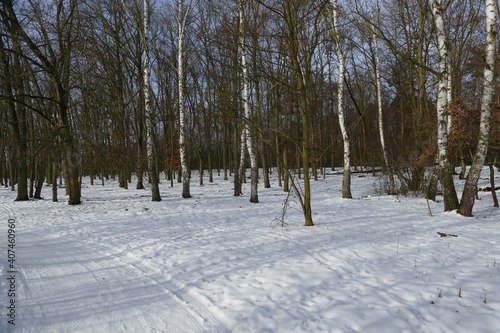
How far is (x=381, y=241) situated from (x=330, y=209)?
4.50 metres

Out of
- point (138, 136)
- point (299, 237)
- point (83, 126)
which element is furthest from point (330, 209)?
point (138, 136)

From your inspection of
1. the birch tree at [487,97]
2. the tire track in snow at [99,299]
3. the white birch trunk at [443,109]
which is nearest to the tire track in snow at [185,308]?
the tire track in snow at [99,299]

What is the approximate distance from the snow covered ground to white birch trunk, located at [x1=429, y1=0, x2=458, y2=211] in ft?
3.07

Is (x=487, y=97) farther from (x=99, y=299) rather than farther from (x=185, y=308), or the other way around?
(x=99, y=299)

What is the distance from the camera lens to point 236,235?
6.93 meters

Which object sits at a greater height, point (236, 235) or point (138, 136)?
point (138, 136)

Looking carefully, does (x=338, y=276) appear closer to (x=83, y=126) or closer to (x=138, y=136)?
(x=83, y=126)

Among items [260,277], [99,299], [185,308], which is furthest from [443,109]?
[99,299]

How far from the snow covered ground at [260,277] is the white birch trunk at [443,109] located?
3.07 feet

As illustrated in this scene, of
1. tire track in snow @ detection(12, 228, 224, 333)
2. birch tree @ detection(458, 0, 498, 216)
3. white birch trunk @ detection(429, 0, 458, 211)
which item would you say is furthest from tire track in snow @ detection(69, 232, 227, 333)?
white birch trunk @ detection(429, 0, 458, 211)

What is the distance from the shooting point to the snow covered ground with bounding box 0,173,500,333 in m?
3.21

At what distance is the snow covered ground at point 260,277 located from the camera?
321 cm

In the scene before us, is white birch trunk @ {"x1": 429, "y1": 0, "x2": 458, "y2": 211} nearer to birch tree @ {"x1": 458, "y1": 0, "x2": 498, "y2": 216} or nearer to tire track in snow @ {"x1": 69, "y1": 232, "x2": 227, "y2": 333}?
birch tree @ {"x1": 458, "y1": 0, "x2": 498, "y2": 216}

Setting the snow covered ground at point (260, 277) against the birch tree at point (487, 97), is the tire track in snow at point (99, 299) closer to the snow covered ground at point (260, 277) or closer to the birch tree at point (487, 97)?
the snow covered ground at point (260, 277)
